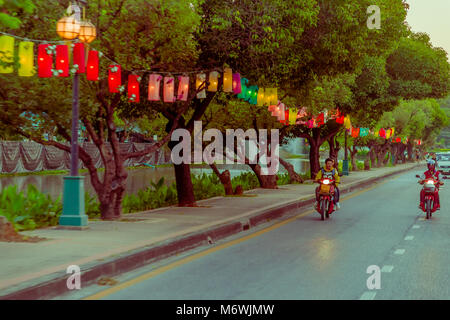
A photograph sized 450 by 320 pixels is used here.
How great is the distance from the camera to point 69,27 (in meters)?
13.2

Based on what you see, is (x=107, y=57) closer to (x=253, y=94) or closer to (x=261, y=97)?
(x=253, y=94)

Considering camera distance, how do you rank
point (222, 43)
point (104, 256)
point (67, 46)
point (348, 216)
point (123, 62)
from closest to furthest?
point (104, 256) → point (67, 46) → point (123, 62) → point (222, 43) → point (348, 216)

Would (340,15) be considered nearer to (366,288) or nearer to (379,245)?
(379,245)

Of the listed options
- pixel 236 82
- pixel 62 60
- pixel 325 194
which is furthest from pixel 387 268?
pixel 236 82

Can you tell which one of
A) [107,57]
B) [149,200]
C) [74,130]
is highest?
[107,57]

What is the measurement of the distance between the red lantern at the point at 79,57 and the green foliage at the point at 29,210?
3150mm

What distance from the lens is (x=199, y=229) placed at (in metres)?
13.7

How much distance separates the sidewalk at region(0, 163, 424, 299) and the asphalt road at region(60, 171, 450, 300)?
277mm

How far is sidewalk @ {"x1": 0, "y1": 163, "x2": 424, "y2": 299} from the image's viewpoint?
8445 mm

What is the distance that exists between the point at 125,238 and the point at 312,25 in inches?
322

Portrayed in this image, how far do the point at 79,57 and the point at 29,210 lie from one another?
12.7 feet

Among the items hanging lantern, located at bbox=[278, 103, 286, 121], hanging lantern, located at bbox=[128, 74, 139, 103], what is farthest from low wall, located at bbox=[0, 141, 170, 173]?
hanging lantern, located at bbox=[128, 74, 139, 103]

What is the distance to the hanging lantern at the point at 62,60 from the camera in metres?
13.4

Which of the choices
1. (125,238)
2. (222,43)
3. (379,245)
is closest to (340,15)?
(222,43)
